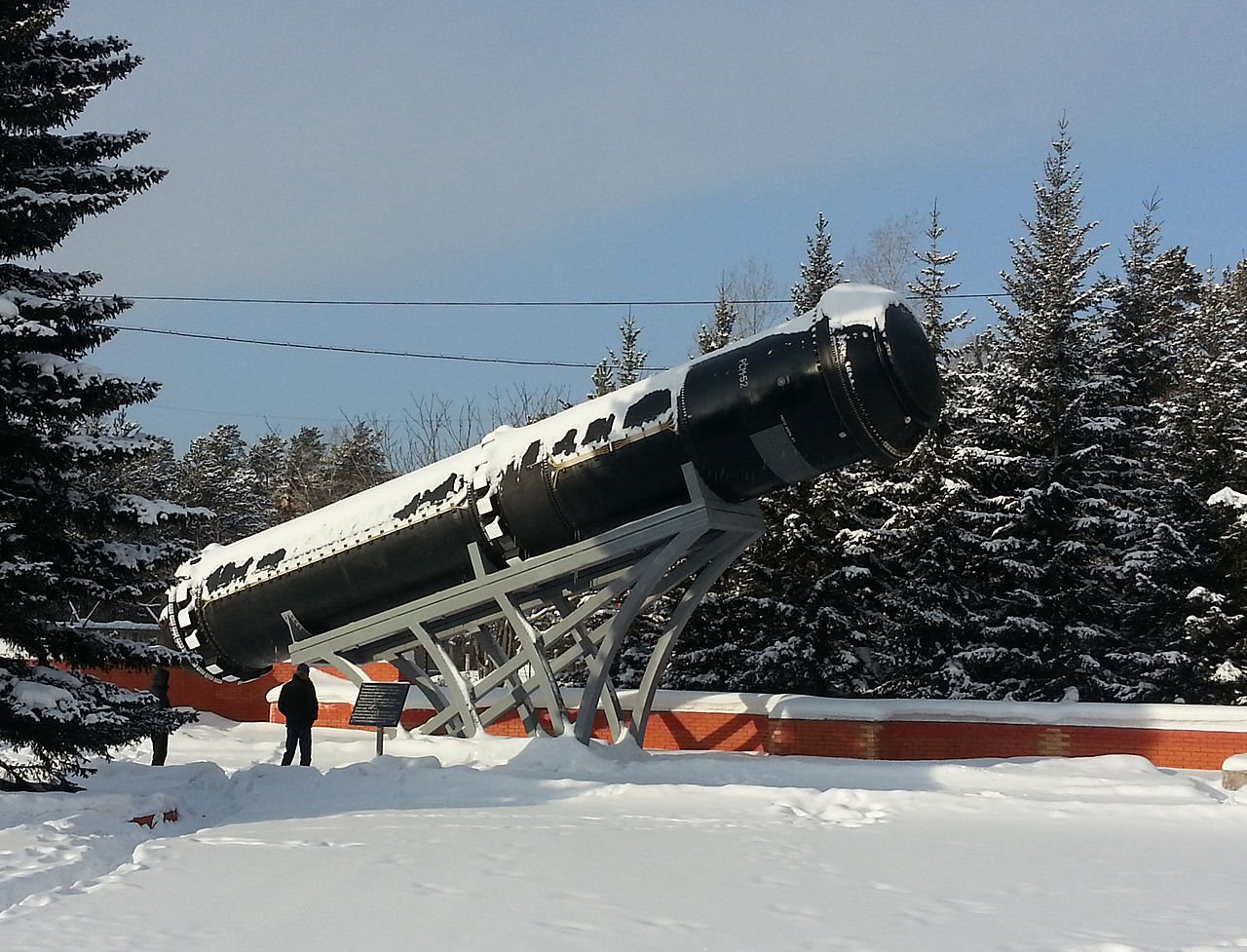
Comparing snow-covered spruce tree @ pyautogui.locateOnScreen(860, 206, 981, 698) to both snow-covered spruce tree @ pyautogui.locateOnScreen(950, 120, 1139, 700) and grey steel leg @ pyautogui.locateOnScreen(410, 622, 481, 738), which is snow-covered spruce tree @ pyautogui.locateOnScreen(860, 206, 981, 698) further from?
grey steel leg @ pyautogui.locateOnScreen(410, 622, 481, 738)

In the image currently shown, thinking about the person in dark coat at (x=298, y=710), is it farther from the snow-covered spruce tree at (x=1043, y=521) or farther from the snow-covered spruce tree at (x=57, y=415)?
the snow-covered spruce tree at (x=1043, y=521)

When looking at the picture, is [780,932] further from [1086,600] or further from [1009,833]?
[1086,600]

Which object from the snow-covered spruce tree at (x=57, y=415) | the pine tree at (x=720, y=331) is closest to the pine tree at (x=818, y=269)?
the pine tree at (x=720, y=331)

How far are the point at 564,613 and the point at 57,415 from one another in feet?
20.5

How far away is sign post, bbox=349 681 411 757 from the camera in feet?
46.3

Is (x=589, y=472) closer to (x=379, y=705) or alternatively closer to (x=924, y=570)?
(x=379, y=705)

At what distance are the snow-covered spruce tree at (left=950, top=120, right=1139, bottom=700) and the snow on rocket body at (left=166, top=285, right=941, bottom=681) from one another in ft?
36.1

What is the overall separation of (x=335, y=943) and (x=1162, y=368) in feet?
92.7

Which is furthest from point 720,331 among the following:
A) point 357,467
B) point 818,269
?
A: point 357,467

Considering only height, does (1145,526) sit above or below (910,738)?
above

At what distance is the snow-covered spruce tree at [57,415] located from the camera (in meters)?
10.1

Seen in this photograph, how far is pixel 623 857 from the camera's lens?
7.89 m

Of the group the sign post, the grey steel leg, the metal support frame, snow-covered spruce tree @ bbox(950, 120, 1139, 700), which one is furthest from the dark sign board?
snow-covered spruce tree @ bbox(950, 120, 1139, 700)

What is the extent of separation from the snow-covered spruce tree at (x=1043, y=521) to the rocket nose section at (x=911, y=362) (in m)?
10.8
